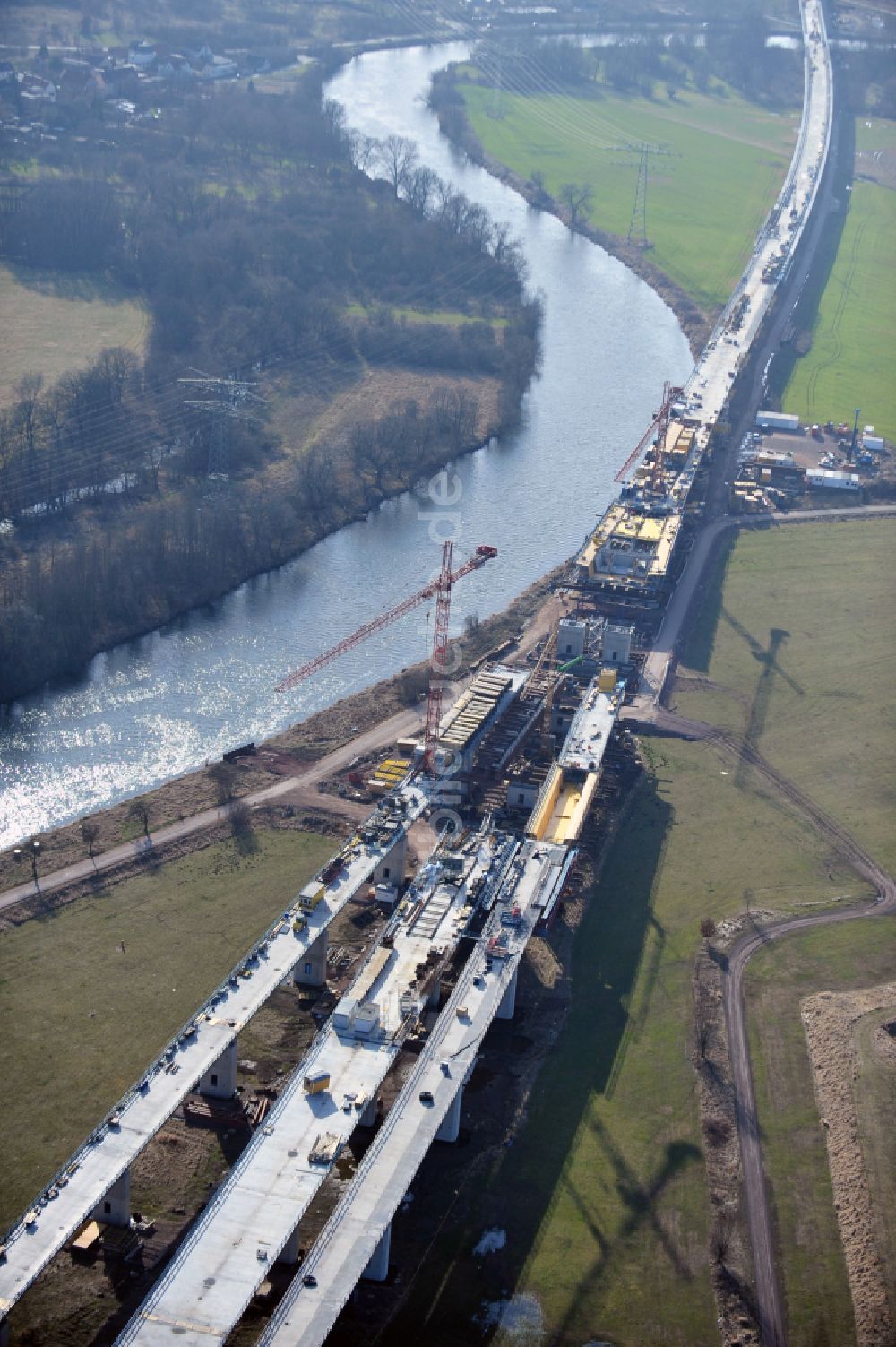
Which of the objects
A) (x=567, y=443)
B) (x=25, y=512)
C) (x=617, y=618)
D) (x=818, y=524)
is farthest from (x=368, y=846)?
(x=567, y=443)

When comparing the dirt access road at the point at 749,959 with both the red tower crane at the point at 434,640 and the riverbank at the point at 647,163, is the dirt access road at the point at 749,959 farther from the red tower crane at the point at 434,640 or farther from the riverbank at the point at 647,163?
the riverbank at the point at 647,163

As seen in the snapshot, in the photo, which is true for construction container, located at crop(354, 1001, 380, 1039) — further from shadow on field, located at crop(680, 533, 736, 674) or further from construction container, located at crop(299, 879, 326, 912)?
shadow on field, located at crop(680, 533, 736, 674)

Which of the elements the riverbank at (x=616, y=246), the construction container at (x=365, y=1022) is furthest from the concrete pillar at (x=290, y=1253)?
the riverbank at (x=616, y=246)

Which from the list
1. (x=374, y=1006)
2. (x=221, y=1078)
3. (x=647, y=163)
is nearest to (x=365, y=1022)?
(x=374, y=1006)

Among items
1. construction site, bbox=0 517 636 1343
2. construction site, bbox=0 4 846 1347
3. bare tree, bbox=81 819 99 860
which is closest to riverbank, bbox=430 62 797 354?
construction site, bbox=0 4 846 1347

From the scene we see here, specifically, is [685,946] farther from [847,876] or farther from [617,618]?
[617,618]

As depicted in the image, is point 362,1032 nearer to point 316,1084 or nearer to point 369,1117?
point 369,1117
